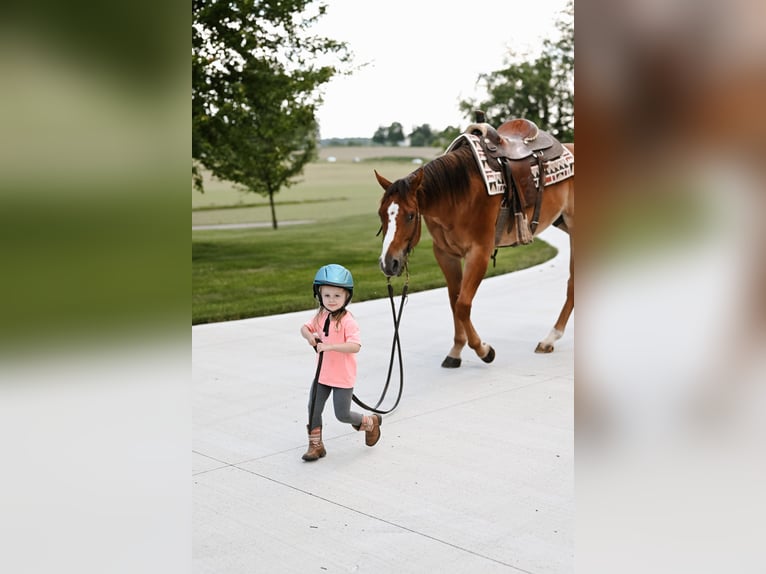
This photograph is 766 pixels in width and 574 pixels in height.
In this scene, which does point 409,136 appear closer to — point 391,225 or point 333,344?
point 391,225

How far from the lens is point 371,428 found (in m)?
4.77

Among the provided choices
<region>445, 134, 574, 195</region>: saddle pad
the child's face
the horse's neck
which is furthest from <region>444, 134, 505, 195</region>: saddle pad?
the child's face

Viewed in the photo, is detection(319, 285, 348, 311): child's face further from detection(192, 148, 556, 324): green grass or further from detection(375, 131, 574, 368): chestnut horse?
detection(192, 148, 556, 324): green grass

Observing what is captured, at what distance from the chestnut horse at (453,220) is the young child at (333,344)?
1368mm

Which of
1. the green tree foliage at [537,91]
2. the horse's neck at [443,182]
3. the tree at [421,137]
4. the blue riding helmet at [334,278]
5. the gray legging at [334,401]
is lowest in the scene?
the gray legging at [334,401]

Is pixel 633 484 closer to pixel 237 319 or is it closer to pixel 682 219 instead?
pixel 682 219

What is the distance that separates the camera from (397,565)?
127 inches

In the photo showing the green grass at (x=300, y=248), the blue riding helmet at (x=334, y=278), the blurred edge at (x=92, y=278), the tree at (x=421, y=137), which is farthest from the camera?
the tree at (x=421, y=137)

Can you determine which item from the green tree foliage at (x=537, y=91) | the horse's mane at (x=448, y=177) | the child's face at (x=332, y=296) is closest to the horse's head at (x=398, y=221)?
the horse's mane at (x=448, y=177)

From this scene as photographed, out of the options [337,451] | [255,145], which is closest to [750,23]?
[337,451]

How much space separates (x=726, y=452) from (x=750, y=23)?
2.36 feet

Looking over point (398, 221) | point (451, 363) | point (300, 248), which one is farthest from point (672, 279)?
point (300, 248)

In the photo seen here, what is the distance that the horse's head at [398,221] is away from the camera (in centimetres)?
587

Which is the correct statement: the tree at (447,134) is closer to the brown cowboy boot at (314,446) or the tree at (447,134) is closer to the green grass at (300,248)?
the green grass at (300,248)
